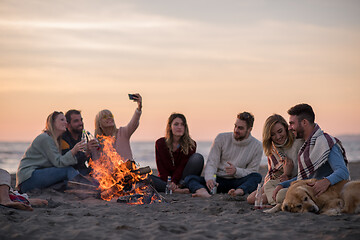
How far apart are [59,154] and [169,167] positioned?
2.33m

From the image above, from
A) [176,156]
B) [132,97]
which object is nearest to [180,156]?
[176,156]

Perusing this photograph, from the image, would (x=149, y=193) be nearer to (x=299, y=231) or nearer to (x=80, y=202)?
(x=80, y=202)

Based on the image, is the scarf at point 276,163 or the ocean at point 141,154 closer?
the scarf at point 276,163

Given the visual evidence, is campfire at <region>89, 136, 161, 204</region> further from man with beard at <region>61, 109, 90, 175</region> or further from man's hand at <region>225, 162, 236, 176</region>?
man's hand at <region>225, 162, 236, 176</region>

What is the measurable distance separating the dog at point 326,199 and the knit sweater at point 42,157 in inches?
169

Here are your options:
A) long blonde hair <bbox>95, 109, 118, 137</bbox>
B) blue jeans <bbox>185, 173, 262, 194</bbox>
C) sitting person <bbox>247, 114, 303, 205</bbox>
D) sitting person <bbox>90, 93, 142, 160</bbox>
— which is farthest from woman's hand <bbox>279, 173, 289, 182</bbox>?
long blonde hair <bbox>95, 109, 118, 137</bbox>

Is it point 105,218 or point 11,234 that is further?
point 105,218

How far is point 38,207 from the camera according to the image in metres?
6.37

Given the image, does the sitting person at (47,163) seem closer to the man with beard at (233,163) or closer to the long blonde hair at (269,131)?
the man with beard at (233,163)

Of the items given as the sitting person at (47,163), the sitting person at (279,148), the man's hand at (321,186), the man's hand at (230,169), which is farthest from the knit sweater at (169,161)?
the man's hand at (321,186)

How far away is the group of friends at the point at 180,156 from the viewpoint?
257 inches

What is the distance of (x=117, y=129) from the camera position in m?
8.44

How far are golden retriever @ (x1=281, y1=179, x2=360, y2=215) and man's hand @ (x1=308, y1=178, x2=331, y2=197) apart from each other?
0.16 feet

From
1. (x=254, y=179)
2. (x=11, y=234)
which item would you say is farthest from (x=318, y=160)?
(x=11, y=234)
